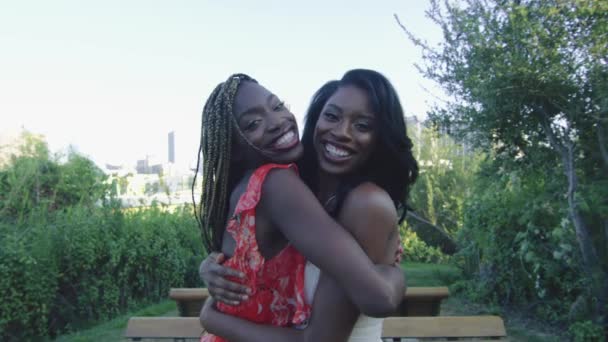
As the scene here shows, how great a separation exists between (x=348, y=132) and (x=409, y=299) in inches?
127

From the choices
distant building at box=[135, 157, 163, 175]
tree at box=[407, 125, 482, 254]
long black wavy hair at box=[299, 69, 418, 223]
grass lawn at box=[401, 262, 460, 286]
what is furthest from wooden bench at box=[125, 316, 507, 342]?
distant building at box=[135, 157, 163, 175]

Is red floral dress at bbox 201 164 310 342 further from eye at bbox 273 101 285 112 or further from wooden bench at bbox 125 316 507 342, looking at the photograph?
wooden bench at bbox 125 316 507 342

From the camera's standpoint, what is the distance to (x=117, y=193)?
7086 millimetres

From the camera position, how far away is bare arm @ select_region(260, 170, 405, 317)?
1.43m

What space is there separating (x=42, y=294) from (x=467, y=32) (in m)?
4.80

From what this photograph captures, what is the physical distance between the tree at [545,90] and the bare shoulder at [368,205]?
11.9 ft

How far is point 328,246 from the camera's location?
57.0 inches

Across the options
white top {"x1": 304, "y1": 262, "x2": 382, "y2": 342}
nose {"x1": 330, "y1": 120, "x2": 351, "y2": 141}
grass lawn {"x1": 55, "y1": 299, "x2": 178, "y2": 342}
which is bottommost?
grass lawn {"x1": 55, "y1": 299, "x2": 178, "y2": 342}

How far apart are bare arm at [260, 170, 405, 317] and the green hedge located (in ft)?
14.2

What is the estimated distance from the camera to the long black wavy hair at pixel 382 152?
1803 mm

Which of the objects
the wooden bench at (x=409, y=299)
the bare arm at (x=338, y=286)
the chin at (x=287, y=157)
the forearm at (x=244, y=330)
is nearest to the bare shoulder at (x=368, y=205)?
the bare arm at (x=338, y=286)

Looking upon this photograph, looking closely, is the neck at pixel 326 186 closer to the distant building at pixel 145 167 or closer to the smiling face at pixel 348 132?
the smiling face at pixel 348 132

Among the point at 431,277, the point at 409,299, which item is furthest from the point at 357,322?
the point at 431,277

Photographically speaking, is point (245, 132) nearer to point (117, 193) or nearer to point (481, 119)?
point (481, 119)
